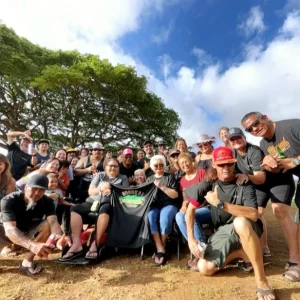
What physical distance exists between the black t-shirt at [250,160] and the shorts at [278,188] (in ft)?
0.95

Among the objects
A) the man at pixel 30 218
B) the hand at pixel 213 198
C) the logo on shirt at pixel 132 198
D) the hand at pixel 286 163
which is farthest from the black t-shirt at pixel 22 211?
the hand at pixel 286 163

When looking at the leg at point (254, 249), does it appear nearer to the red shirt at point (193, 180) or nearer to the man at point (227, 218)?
the man at point (227, 218)

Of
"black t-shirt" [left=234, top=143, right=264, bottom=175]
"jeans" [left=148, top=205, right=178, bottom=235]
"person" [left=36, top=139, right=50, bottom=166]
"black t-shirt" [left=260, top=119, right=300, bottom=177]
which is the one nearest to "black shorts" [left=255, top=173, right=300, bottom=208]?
"black t-shirt" [left=260, top=119, right=300, bottom=177]

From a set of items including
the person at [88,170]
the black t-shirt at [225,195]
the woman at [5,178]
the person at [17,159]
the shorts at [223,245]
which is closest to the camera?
the black t-shirt at [225,195]

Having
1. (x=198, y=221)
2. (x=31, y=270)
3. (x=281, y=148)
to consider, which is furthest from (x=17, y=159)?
(x=281, y=148)

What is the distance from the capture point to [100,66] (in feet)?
58.5

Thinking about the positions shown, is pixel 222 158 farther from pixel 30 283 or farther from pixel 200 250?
pixel 30 283

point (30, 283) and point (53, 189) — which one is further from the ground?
point (53, 189)

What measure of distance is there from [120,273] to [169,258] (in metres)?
0.96

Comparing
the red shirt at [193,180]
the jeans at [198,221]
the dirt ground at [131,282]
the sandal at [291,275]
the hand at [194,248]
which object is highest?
the red shirt at [193,180]

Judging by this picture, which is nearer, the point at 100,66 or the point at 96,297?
the point at 96,297

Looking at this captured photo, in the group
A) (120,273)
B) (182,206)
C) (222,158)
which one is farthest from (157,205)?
(222,158)

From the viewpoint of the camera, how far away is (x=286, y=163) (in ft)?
12.2

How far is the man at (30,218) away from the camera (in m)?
3.78
